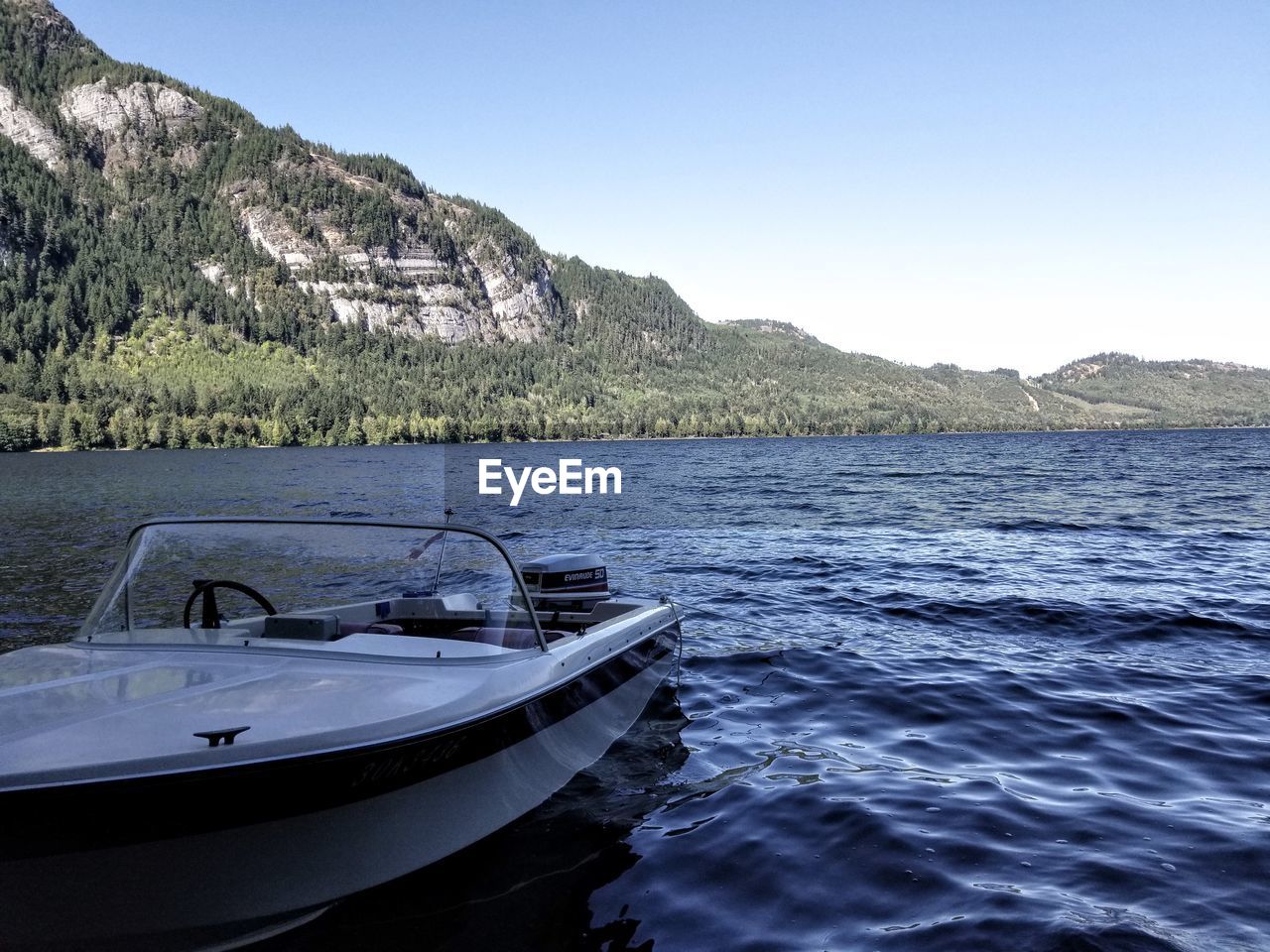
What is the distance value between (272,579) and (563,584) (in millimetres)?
3433

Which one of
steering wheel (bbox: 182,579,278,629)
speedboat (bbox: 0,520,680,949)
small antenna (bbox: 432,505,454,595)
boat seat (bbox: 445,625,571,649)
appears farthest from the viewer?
small antenna (bbox: 432,505,454,595)

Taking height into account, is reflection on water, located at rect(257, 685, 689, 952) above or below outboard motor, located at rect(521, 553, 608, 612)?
below

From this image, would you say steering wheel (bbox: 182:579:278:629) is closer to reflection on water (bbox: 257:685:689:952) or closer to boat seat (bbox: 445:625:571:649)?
boat seat (bbox: 445:625:571:649)

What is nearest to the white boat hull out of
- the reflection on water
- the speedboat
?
the speedboat

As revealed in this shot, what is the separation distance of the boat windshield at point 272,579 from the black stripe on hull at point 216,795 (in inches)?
44.6

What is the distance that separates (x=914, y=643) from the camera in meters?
11.1

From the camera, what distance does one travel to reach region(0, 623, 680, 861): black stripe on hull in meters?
3.41

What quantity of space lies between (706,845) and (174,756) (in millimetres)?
3355

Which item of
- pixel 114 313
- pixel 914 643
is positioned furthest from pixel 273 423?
pixel 914 643

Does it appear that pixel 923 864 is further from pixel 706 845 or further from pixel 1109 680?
pixel 1109 680

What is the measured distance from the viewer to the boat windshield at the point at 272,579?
18.2 ft

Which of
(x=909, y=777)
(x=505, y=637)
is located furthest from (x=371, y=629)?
(x=909, y=777)

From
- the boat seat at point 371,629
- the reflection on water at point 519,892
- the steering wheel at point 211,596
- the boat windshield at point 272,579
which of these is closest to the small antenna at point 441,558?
the boat windshield at point 272,579

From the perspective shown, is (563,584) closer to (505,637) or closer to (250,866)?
(505,637)
